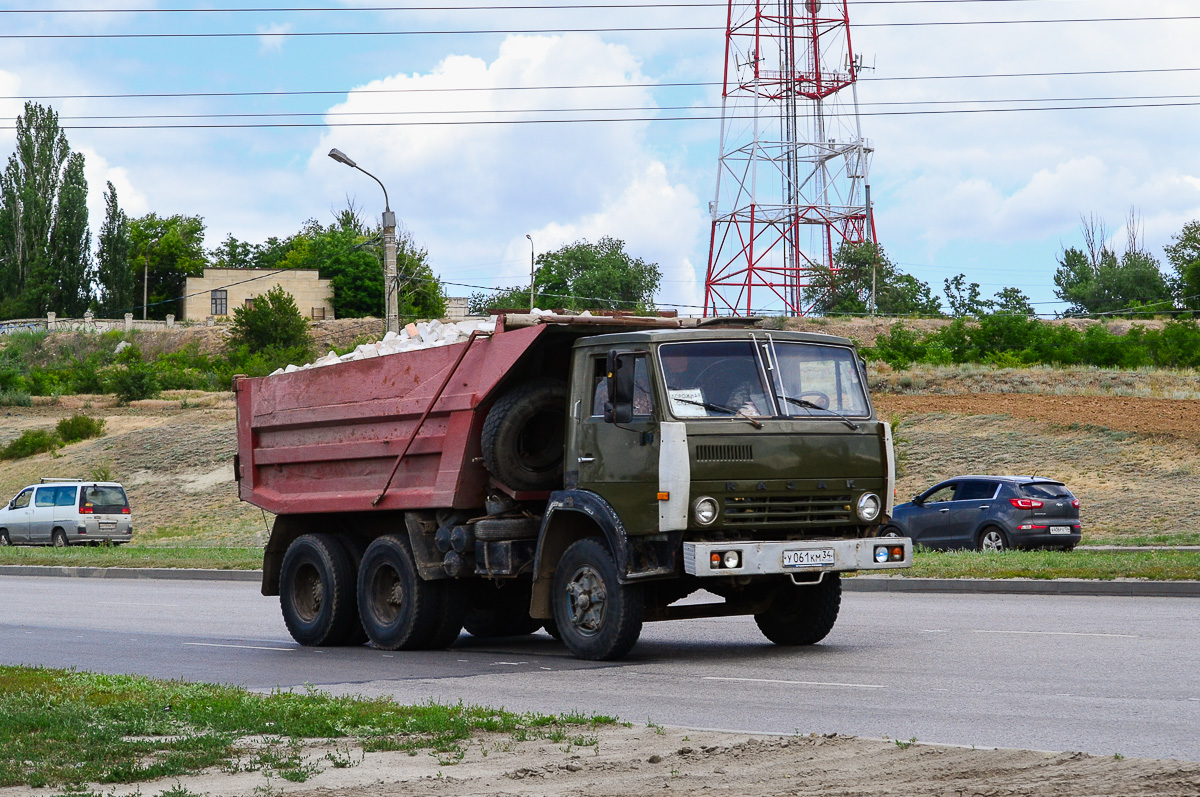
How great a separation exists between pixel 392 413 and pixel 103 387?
5882 centimetres

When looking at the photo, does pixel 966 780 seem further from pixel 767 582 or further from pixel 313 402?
pixel 313 402

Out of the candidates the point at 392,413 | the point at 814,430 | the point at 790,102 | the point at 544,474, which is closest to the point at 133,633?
the point at 392,413

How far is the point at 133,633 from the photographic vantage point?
14.9 meters

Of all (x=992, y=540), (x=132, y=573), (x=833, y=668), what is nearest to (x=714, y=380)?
(x=833, y=668)

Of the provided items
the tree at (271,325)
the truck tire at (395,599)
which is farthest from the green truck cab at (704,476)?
the tree at (271,325)

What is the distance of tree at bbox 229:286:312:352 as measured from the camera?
80375 mm

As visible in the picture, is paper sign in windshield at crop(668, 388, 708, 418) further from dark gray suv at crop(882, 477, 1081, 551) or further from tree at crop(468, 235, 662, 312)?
tree at crop(468, 235, 662, 312)

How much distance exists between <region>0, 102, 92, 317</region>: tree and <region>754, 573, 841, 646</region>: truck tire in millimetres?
94094

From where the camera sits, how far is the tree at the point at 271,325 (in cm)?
8038

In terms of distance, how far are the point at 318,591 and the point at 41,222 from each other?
91.2m

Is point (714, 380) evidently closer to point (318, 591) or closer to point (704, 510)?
point (704, 510)

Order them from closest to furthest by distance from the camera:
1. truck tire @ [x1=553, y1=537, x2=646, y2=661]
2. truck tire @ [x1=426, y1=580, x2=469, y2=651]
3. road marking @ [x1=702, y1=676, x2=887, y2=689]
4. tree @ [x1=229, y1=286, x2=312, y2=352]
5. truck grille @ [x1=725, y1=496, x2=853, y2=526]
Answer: road marking @ [x1=702, y1=676, x2=887, y2=689]
truck grille @ [x1=725, y1=496, x2=853, y2=526]
truck tire @ [x1=553, y1=537, x2=646, y2=661]
truck tire @ [x1=426, y1=580, x2=469, y2=651]
tree @ [x1=229, y1=286, x2=312, y2=352]

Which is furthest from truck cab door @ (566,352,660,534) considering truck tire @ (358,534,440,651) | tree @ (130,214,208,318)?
tree @ (130,214,208,318)

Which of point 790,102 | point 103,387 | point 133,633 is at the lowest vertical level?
point 133,633
